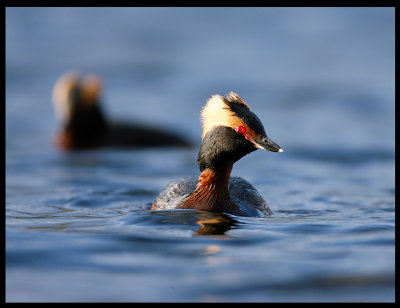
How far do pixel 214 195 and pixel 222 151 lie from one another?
1.93 feet

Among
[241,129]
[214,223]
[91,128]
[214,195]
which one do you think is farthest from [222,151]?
[91,128]

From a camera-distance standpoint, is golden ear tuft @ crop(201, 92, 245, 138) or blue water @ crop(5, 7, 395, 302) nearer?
blue water @ crop(5, 7, 395, 302)

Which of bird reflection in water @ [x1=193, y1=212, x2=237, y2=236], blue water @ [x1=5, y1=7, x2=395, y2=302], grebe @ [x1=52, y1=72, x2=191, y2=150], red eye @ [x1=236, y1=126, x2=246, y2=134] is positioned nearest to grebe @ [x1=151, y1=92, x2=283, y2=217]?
red eye @ [x1=236, y1=126, x2=246, y2=134]

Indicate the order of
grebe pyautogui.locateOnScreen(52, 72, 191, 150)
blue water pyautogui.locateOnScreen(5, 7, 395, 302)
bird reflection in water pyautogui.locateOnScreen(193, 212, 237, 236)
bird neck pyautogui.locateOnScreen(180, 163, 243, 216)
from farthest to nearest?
grebe pyautogui.locateOnScreen(52, 72, 191, 150), bird neck pyautogui.locateOnScreen(180, 163, 243, 216), bird reflection in water pyautogui.locateOnScreen(193, 212, 237, 236), blue water pyautogui.locateOnScreen(5, 7, 395, 302)

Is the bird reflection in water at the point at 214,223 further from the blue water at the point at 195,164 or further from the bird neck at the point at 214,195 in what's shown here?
the bird neck at the point at 214,195

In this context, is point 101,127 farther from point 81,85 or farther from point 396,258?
point 396,258

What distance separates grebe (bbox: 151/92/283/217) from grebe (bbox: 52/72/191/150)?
691cm

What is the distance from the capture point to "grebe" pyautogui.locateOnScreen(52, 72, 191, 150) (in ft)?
53.9

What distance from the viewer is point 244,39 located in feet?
89.5

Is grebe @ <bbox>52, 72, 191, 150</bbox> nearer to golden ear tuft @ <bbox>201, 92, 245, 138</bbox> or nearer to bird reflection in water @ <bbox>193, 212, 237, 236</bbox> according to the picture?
golden ear tuft @ <bbox>201, 92, 245, 138</bbox>

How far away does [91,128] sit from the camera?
16891mm

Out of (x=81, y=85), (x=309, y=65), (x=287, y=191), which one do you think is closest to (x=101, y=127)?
(x=81, y=85)

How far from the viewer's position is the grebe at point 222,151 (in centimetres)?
862

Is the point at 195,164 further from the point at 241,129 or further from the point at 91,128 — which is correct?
the point at 241,129
